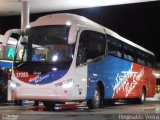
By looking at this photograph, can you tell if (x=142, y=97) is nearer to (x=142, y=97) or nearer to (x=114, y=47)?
(x=142, y=97)

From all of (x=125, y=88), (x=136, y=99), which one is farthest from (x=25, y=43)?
(x=136, y=99)

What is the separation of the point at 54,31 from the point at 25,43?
3.75 feet

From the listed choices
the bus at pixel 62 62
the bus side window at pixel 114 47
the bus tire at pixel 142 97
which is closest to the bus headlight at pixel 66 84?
the bus at pixel 62 62

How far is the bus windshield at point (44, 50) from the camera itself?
13758 millimetres

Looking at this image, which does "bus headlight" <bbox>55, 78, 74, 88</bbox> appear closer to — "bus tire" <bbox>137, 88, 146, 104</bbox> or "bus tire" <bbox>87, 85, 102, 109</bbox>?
"bus tire" <bbox>87, 85, 102, 109</bbox>

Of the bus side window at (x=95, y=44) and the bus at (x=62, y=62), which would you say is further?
the bus side window at (x=95, y=44)

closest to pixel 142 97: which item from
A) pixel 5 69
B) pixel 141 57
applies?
pixel 141 57

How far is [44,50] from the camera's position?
14016mm

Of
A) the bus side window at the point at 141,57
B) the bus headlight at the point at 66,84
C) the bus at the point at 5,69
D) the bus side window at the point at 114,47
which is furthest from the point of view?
the bus side window at the point at 141,57

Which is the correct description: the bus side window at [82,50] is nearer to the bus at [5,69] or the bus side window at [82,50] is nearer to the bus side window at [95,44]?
the bus side window at [95,44]

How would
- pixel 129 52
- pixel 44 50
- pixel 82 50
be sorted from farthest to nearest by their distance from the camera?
pixel 129 52 < pixel 82 50 < pixel 44 50

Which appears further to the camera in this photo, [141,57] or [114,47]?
[141,57]

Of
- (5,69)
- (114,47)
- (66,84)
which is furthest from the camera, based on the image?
(5,69)

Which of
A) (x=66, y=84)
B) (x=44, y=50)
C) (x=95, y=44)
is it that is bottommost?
(x=66, y=84)
